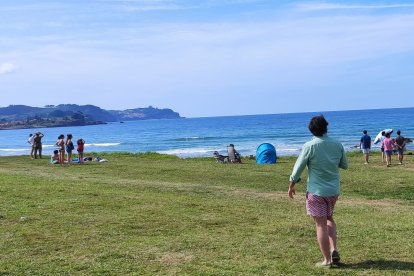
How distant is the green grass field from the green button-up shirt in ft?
3.30

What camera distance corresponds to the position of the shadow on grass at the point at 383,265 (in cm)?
649

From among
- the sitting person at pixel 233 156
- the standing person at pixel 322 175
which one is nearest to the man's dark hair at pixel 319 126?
the standing person at pixel 322 175

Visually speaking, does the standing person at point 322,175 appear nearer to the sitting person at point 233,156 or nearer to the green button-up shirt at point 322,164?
the green button-up shirt at point 322,164

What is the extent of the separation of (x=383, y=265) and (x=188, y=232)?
3.38 meters

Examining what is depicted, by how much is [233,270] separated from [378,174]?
588 inches

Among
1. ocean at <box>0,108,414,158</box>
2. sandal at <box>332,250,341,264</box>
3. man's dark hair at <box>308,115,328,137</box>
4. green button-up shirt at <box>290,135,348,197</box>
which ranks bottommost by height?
ocean at <box>0,108,414,158</box>

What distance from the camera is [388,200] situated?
47.2 feet

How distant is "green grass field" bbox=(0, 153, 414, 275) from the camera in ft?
22.2

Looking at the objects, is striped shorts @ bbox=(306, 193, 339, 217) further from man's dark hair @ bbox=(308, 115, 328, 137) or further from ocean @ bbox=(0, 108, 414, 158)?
ocean @ bbox=(0, 108, 414, 158)

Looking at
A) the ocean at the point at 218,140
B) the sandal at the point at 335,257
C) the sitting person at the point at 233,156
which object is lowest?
the ocean at the point at 218,140

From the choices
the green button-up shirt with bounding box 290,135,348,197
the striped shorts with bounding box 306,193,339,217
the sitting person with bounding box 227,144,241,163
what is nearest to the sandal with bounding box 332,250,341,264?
the striped shorts with bounding box 306,193,339,217

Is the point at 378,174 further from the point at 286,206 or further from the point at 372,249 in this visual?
the point at 372,249

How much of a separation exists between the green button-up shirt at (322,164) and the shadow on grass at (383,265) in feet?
3.19

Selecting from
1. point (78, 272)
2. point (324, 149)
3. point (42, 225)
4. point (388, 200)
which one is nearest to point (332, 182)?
point (324, 149)
